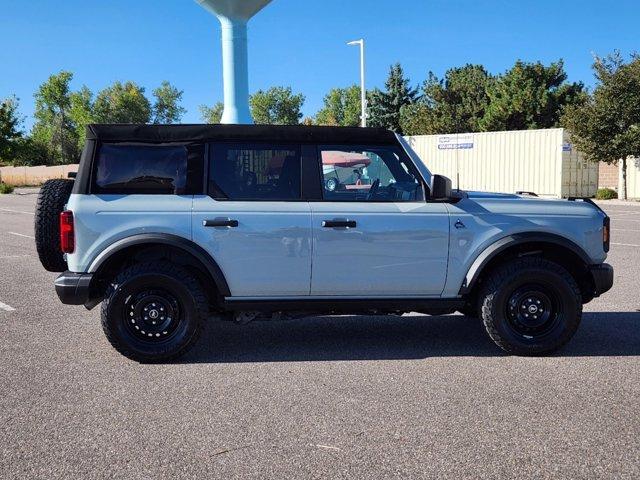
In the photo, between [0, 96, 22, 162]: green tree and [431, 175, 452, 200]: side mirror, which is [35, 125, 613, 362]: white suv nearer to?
[431, 175, 452, 200]: side mirror

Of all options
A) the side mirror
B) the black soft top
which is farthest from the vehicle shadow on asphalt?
the black soft top

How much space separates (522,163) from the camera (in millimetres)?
31938

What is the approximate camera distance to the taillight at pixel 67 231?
17.7 feet

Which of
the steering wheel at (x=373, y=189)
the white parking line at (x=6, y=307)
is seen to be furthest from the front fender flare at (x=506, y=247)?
the white parking line at (x=6, y=307)

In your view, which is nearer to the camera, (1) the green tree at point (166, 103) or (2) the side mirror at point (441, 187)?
(2) the side mirror at point (441, 187)

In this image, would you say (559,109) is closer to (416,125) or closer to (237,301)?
(416,125)

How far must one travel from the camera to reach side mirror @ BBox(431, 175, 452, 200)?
547 centimetres

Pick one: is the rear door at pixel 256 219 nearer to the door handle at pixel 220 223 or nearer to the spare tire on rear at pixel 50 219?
the door handle at pixel 220 223

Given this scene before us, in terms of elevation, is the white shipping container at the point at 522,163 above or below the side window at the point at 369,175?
above

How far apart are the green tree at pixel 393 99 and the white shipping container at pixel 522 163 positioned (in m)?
26.5

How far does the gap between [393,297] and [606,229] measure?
75.4 inches

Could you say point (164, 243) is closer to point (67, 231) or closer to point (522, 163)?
point (67, 231)

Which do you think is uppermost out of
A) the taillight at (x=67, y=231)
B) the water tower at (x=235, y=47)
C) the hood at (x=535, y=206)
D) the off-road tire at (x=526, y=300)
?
the water tower at (x=235, y=47)

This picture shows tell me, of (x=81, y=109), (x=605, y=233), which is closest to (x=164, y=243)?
(x=605, y=233)
